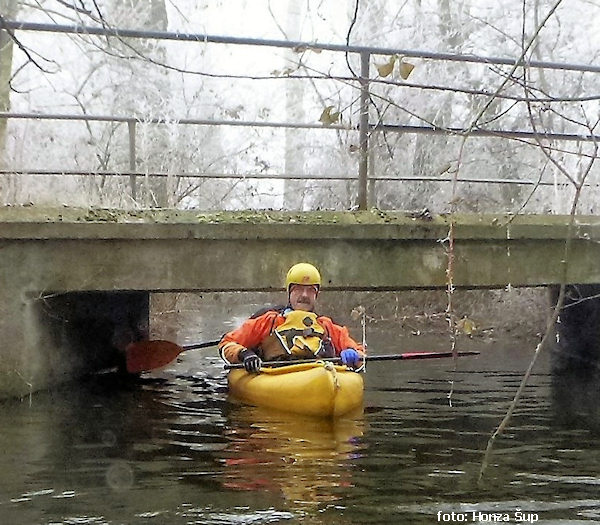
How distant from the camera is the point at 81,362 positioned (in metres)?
8.59

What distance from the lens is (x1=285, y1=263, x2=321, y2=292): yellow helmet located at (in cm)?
693

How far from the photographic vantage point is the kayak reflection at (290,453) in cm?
457

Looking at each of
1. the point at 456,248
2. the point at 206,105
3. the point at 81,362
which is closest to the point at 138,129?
the point at 206,105

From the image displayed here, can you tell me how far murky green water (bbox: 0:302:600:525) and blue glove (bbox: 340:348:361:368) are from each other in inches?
16.6

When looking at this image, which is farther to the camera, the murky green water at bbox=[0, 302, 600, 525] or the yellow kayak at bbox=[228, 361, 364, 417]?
the yellow kayak at bbox=[228, 361, 364, 417]

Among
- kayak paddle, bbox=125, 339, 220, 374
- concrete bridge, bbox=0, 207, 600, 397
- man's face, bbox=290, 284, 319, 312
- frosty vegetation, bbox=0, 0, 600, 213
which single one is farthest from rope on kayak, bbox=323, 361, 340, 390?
frosty vegetation, bbox=0, 0, 600, 213

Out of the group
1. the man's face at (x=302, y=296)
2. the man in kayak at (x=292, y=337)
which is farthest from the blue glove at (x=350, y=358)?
the man's face at (x=302, y=296)

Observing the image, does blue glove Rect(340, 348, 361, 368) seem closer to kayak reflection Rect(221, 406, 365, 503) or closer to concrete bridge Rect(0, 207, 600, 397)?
kayak reflection Rect(221, 406, 365, 503)

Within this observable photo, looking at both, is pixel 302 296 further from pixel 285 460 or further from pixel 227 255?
pixel 285 460

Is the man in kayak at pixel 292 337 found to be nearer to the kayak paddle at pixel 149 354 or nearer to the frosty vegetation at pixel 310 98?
the kayak paddle at pixel 149 354

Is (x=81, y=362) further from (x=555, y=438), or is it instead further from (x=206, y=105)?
(x=206, y=105)

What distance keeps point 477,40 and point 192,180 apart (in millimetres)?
7891

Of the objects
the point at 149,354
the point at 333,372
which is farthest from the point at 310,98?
the point at 333,372

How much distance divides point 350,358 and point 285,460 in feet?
6.59
